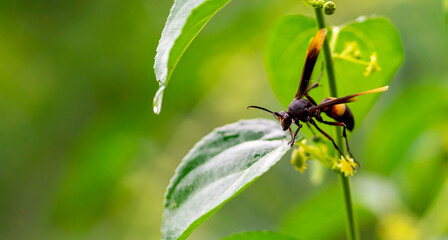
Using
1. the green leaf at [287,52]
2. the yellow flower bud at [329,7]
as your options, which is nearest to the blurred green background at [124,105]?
the green leaf at [287,52]

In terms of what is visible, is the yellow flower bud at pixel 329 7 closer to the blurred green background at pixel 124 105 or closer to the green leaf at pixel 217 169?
the green leaf at pixel 217 169

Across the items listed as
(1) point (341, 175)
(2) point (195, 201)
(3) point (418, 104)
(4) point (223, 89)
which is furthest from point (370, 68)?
(4) point (223, 89)

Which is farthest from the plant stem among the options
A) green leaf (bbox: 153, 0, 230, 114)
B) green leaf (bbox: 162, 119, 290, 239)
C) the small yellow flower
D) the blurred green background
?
the blurred green background

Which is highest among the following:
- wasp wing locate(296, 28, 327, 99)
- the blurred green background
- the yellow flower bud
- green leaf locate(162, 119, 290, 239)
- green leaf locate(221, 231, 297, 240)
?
the yellow flower bud

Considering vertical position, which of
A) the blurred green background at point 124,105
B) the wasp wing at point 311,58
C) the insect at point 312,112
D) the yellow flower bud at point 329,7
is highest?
the yellow flower bud at point 329,7

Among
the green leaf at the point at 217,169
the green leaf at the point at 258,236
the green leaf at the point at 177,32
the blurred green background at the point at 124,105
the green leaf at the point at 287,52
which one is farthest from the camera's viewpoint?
the blurred green background at the point at 124,105

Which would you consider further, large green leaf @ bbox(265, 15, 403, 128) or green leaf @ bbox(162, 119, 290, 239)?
large green leaf @ bbox(265, 15, 403, 128)

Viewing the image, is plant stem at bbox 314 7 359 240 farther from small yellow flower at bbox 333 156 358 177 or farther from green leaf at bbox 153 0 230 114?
green leaf at bbox 153 0 230 114

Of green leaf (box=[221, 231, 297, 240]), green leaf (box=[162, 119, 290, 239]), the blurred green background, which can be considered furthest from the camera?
the blurred green background
